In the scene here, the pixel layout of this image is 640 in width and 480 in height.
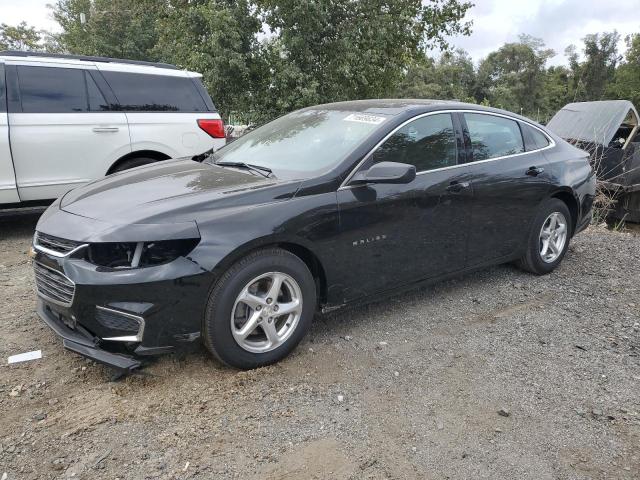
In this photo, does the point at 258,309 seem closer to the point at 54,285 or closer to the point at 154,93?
the point at 54,285

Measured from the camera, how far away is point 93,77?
6191mm

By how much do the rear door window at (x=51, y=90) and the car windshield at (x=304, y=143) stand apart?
8.52ft

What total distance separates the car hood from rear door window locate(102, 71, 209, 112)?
289 centimetres

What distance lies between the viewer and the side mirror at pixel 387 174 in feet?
11.2

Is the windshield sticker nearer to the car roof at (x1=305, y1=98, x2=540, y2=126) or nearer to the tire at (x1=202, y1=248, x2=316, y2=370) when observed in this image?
the car roof at (x1=305, y1=98, x2=540, y2=126)

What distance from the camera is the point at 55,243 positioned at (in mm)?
3074

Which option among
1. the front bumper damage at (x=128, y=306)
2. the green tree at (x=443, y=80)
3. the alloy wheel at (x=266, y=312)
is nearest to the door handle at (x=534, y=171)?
the alloy wheel at (x=266, y=312)

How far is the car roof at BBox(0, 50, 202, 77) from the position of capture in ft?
19.0

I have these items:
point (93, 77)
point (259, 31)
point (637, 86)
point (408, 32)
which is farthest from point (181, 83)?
point (637, 86)

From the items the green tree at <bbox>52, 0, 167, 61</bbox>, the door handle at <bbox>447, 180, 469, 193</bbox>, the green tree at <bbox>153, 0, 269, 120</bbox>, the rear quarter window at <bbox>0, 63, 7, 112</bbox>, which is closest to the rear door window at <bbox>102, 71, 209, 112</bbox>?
the rear quarter window at <bbox>0, 63, 7, 112</bbox>

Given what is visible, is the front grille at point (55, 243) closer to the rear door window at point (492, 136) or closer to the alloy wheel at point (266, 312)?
the alloy wheel at point (266, 312)

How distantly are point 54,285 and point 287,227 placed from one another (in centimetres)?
138

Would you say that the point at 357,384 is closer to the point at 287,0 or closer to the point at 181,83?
the point at 181,83

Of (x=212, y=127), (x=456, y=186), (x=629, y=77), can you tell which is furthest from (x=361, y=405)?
(x=629, y=77)
